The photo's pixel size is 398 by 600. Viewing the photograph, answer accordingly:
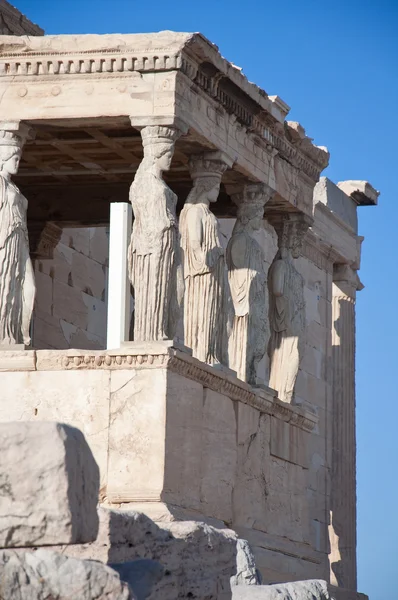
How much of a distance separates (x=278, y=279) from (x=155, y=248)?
9.96ft

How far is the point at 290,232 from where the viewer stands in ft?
53.5

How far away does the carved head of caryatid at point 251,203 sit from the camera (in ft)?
50.2

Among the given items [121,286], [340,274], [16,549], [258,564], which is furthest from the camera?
[340,274]

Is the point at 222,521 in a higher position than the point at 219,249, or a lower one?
lower

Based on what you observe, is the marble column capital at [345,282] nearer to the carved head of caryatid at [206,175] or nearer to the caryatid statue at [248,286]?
the caryatid statue at [248,286]

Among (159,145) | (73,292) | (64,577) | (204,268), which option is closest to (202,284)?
(204,268)

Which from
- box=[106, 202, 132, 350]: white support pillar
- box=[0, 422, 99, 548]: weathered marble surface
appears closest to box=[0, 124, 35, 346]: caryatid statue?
box=[106, 202, 132, 350]: white support pillar

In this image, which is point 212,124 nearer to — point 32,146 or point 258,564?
point 32,146

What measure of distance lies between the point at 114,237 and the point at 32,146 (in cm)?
139

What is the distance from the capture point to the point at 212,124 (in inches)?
558

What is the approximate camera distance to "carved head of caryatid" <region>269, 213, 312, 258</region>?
16234 mm

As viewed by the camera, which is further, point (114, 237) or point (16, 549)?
point (114, 237)

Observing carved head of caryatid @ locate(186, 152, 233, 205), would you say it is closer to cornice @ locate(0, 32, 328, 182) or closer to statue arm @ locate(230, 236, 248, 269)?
cornice @ locate(0, 32, 328, 182)

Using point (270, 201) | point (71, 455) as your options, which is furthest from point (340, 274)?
point (71, 455)
